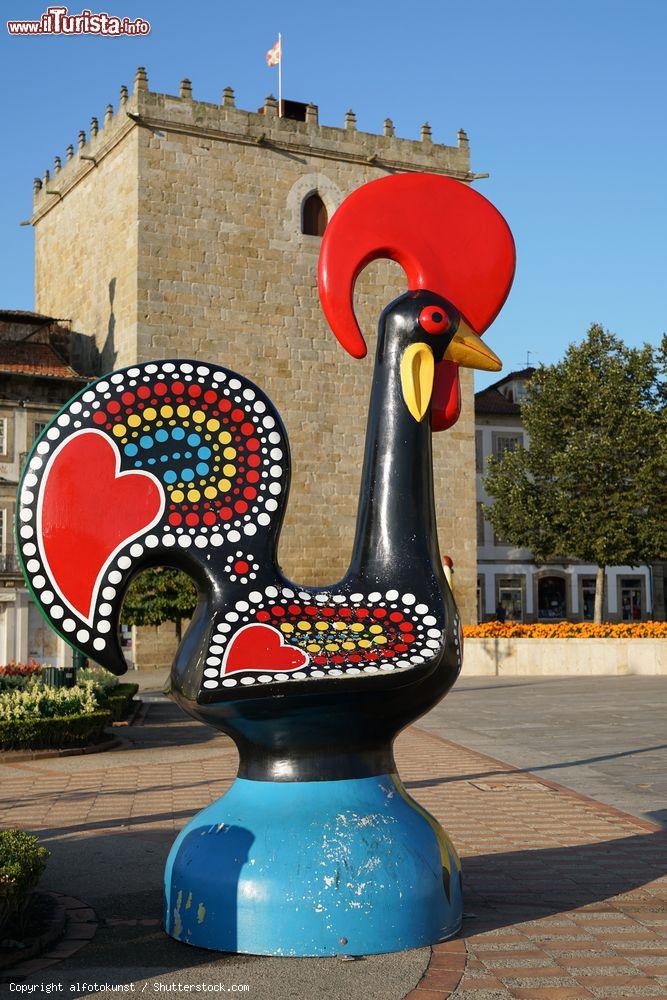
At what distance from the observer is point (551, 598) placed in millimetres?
52531

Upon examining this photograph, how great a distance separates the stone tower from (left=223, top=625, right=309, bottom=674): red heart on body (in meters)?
25.4

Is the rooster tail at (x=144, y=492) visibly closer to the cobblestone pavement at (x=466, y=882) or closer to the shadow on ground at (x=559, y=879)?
the cobblestone pavement at (x=466, y=882)

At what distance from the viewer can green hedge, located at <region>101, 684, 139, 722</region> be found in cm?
1611

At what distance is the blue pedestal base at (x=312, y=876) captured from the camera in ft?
17.2

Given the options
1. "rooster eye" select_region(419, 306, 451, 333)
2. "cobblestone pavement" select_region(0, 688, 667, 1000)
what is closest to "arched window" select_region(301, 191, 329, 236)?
"cobblestone pavement" select_region(0, 688, 667, 1000)

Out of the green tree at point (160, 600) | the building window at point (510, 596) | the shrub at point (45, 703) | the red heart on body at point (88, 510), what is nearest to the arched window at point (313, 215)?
the green tree at point (160, 600)

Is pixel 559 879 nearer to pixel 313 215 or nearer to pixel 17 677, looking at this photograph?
pixel 17 677

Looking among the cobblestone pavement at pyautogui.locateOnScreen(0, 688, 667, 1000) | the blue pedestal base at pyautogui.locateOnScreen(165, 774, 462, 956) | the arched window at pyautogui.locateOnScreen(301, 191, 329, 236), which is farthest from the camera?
the arched window at pyautogui.locateOnScreen(301, 191, 329, 236)

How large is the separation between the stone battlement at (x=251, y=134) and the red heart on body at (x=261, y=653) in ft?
90.2

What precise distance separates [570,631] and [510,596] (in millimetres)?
25090

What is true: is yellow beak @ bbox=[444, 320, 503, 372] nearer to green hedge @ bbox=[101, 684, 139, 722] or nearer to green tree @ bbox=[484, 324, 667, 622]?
green hedge @ bbox=[101, 684, 139, 722]

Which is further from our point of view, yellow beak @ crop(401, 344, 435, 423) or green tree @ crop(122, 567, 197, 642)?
green tree @ crop(122, 567, 197, 642)

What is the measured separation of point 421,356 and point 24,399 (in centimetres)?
3037

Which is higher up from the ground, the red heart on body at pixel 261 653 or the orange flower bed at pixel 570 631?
the red heart on body at pixel 261 653
